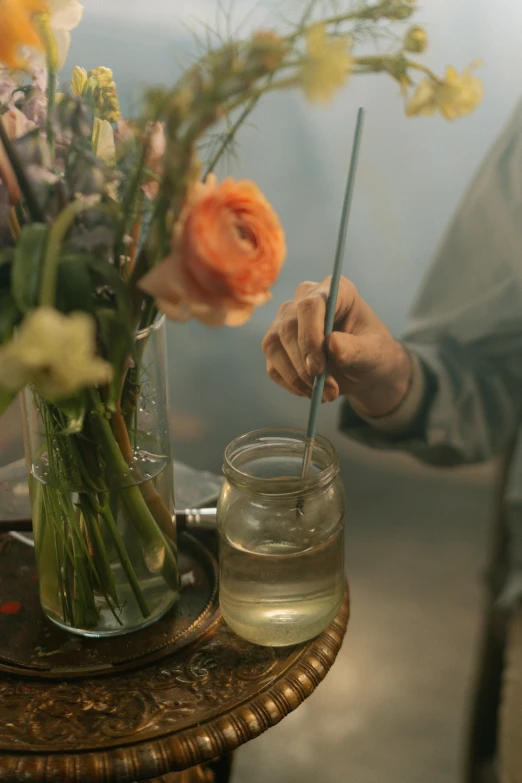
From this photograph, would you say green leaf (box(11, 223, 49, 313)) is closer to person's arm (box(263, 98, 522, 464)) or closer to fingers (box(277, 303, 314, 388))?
fingers (box(277, 303, 314, 388))

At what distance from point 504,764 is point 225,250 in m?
0.73

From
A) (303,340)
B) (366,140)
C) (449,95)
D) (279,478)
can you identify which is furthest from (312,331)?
(366,140)

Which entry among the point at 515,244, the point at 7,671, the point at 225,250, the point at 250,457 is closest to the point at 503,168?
the point at 515,244

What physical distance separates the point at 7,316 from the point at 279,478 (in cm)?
23

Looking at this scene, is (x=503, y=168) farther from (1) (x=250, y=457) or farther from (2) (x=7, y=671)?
(2) (x=7, y=671)

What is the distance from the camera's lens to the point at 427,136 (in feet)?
2.50

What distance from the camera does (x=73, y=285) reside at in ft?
1.17

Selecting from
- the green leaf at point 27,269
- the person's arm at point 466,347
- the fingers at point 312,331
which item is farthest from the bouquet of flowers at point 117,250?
the person's arm at point 466,347

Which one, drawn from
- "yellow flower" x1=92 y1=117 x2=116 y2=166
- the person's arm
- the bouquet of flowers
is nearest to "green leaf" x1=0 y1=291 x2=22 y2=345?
the bouquet of flowers

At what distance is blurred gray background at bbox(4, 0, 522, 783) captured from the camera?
0.76 meters

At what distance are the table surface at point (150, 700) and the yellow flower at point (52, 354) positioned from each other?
0.23 m

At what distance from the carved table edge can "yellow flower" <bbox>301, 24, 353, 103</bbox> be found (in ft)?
1.14

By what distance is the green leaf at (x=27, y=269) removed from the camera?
34cm

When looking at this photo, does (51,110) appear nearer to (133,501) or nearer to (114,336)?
(114,336)
